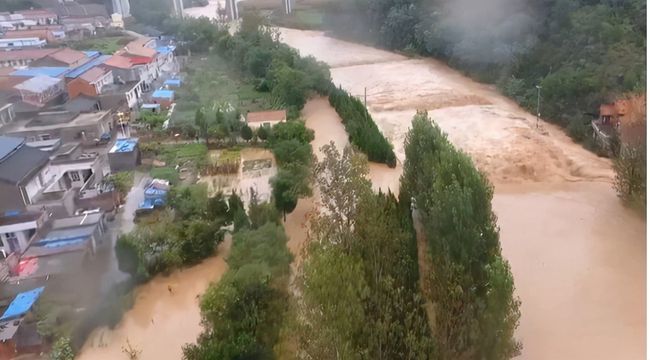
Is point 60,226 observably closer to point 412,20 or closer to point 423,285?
point 423,285

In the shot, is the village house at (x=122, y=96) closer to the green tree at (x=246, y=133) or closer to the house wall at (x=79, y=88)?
the house wall at (x=79, y=88)

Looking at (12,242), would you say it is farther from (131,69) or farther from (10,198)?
(131,69)

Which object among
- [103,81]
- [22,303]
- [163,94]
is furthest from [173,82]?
[22,303]

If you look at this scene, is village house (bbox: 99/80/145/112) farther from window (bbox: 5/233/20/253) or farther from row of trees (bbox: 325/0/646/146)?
row of trees (bbox: 325/0/646/146)

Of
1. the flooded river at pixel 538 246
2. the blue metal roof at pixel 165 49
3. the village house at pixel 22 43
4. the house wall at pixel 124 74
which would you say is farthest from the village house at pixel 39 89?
the village house at pixel 22 43

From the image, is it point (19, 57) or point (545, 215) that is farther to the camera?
point (19, 57)

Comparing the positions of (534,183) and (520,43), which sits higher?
(520,43)

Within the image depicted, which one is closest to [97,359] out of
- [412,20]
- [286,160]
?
[286,160]
